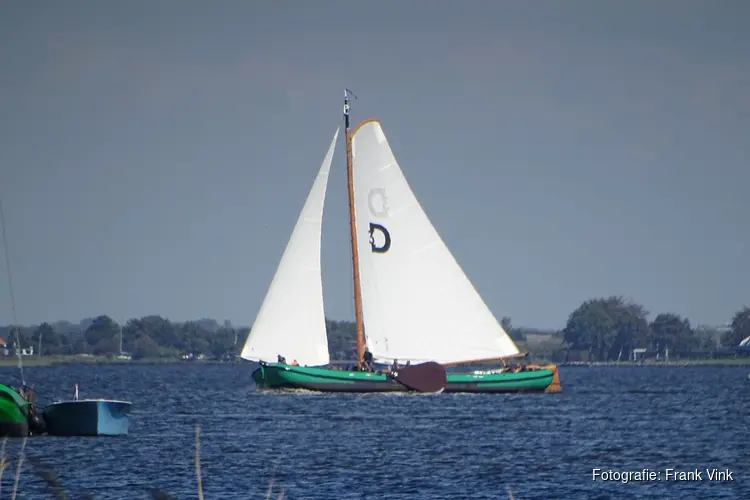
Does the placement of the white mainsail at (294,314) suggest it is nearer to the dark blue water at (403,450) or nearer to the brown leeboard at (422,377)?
the dark blue water at (403,450)

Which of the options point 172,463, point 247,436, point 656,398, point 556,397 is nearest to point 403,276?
point 556,397

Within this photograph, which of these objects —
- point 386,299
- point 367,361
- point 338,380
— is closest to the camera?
point 338,380

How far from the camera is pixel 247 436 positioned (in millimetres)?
53312

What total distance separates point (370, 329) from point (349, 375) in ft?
14.3

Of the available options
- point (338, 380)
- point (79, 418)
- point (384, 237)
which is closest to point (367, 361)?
point (338, 380)

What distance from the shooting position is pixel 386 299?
3164 inches

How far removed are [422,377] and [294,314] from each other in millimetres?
7193

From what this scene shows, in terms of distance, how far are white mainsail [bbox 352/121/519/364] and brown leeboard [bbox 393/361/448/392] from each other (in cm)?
169

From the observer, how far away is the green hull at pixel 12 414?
4925cm

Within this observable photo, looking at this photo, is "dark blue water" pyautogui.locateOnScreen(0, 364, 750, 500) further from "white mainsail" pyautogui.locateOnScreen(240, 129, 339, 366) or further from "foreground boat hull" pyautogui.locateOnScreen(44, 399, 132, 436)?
"white mainsail" pyautogui.locateOnScreen(240, 129, 339, 366)

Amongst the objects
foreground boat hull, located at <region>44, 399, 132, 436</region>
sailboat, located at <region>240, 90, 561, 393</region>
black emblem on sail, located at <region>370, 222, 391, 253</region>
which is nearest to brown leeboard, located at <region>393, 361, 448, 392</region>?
sailboat, located at <region>240, 90, 561, 393</region>

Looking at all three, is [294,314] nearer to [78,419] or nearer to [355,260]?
[355,260]

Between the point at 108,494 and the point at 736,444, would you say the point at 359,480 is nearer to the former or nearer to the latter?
the point at 108,494

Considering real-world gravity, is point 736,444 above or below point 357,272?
below
